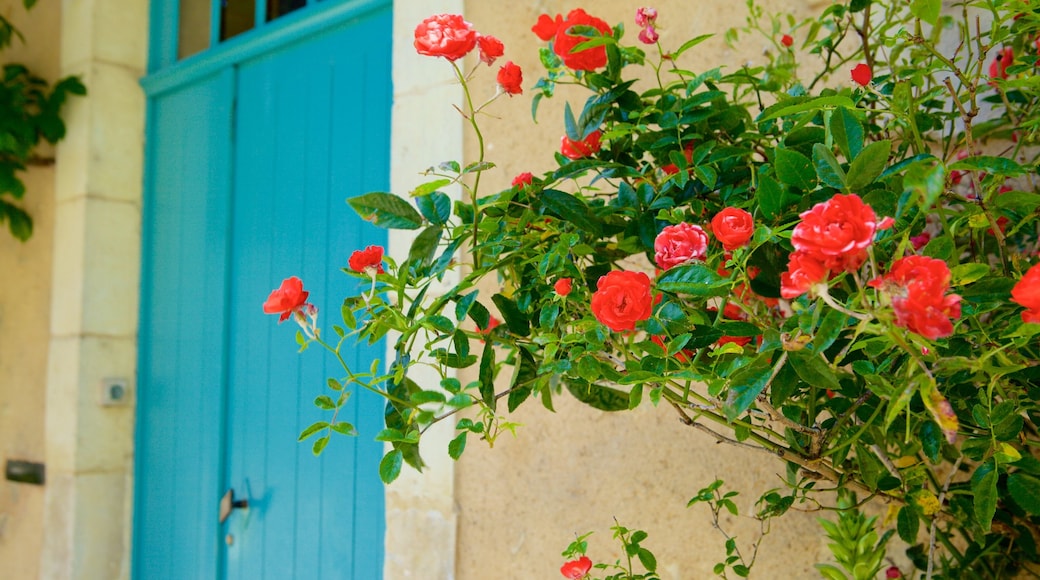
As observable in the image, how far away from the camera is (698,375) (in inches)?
34.3

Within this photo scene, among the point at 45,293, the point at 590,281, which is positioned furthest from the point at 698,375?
the point at 45,293

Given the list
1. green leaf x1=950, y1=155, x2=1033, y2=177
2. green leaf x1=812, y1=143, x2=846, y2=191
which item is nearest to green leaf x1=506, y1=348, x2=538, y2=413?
green leaf x1=812, y1=143, x2=846, y2=191

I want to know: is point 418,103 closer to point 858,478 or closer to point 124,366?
point 858,478

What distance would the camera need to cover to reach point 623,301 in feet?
2.81

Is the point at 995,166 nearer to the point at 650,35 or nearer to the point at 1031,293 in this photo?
the point at 1031,293

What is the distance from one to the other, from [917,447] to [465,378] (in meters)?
1.08

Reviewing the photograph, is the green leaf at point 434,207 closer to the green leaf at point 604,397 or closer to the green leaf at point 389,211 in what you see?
the green leaf at point 389,211

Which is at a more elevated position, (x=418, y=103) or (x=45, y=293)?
(x=418, y=103)

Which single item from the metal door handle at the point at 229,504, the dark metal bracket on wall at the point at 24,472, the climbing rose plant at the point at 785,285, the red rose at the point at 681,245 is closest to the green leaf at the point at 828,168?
the climbing rose plant at the point at 785,285

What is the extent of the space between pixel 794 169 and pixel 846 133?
6 centimetres

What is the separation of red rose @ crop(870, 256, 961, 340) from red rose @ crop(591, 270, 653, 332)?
0.84 feet

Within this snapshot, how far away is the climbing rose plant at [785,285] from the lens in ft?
2.47

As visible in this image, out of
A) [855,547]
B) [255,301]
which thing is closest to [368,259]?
[855,547]

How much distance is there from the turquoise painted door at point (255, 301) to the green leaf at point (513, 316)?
3.91ft
